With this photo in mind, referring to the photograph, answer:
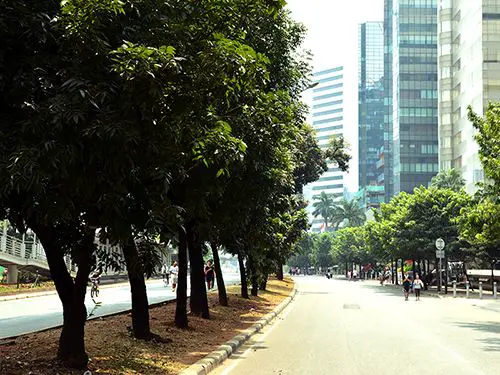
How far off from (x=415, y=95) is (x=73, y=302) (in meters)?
130

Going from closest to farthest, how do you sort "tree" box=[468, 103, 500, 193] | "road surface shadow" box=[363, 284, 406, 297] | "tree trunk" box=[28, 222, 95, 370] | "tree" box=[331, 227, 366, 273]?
1. "tree trunk" box=[28, 222, 95, 370]
2. "tree" box=[468, 103, 500, 193]
3. "road surface shadow" box=[363, 284, 406, 297]
4. "tree" box=[331, 227, 366, 273]

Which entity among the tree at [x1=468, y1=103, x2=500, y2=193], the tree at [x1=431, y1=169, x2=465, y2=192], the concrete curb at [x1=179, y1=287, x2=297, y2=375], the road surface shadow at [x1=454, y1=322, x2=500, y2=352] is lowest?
the road surface shadow at [x1=454, y1=322, x2=500, y2=352]

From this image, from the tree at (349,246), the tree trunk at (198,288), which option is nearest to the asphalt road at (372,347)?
the tree trunk at (198,288)

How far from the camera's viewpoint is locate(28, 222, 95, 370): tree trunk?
8.57 m

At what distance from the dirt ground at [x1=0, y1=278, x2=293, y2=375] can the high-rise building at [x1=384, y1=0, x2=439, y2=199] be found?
118m

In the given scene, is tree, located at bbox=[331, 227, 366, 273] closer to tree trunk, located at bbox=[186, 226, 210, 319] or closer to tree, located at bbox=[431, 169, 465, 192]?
tree, located at bbox=[431, 169, 465, 192]

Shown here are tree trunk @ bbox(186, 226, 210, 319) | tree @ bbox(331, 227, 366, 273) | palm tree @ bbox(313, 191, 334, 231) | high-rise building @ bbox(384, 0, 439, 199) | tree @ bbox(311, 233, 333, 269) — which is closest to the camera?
tree trunk @ bbox(186, 226, 210, 319)

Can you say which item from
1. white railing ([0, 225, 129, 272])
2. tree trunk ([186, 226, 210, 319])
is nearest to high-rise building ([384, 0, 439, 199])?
white railing ([0, 225, 129, 272])

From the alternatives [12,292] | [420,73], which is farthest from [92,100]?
[420,73]

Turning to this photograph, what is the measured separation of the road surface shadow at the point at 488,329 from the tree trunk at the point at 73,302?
8.65 meters

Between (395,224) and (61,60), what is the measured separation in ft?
139

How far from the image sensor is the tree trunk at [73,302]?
337 inches

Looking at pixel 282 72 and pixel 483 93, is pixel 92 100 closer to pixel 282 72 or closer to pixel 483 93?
pixel 282 72

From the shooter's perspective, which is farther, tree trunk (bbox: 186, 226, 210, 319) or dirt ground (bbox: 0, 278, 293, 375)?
tree trunk (bbox: 186, 226, 210, 319)
